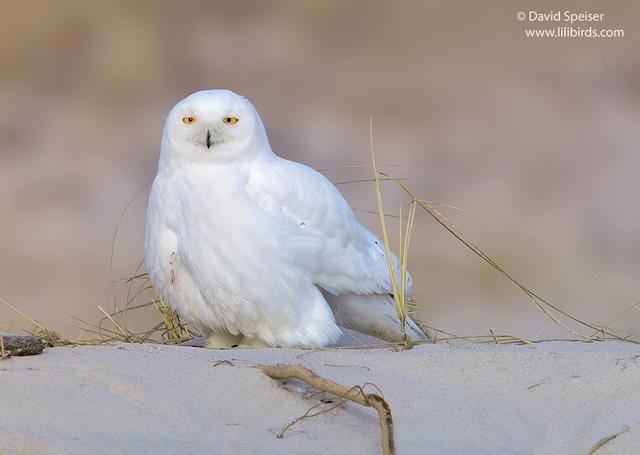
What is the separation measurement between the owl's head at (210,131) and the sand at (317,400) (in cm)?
→ 142

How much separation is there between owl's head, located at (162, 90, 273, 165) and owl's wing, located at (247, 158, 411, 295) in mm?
144

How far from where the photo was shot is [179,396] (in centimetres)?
362

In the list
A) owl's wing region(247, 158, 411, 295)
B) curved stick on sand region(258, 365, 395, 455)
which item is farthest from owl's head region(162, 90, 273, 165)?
curved stick on sand region(258, 365, 395, 455)

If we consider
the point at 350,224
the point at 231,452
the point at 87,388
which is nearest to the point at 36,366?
the point at 87,388

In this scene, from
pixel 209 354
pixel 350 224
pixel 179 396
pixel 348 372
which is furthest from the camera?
pixel 350 224

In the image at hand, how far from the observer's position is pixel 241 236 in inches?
206

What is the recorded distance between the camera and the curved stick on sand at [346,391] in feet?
10.7

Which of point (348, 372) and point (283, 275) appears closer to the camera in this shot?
point (348, 372)

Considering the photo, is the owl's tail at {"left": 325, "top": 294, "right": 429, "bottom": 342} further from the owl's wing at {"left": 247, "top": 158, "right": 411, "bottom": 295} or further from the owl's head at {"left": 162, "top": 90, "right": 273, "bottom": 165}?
the owl's head at {"left": 162, "top": 90, "right": 273, "bottom": 165}

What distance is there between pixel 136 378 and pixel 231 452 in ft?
1.98

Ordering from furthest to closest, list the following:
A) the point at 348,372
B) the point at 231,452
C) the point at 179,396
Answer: the point at 348,372 → the point at 179,396 → the point at 231,452

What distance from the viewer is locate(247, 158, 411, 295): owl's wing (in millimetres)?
5410

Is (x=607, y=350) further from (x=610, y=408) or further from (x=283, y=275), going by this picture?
(x=283, y=275)

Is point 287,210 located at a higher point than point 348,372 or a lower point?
higher
